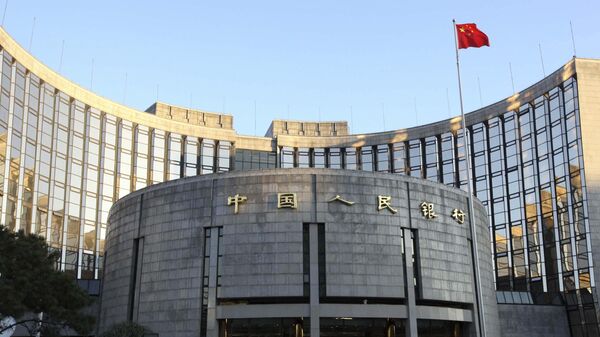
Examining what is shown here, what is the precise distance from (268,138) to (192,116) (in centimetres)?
1112

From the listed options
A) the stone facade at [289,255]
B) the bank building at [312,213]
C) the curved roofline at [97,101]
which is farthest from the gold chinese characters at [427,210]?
the curved roofline at [97,101]

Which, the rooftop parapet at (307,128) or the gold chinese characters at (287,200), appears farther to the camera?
the rooftop parapet at (307,128)

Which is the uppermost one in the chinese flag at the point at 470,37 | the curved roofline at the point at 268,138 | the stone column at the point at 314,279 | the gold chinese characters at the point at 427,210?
the curved roofline at the point at 268,138

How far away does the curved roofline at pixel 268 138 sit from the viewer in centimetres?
7975

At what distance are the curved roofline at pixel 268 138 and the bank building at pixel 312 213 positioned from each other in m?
0.20

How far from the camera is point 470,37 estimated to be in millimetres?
46844

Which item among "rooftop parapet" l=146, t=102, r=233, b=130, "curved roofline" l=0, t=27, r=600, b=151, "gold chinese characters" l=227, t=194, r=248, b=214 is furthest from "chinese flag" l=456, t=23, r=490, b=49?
"rooftop parapet" l=146, t=102, r=233, b=130

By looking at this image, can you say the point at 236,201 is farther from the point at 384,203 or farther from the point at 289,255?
the point at 384,203

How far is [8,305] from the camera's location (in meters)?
39.1

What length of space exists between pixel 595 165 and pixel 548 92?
11.9 meters

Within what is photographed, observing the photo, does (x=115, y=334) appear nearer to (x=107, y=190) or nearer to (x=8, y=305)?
(x=8, y=305)

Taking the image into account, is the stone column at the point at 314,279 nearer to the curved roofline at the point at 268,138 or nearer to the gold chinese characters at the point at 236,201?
the gold chinese characters at the point at 236,201

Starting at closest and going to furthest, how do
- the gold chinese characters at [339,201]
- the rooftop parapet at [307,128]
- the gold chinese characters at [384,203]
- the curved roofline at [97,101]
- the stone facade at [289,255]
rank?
the stone facade at [289,255], the gold chinese characters at [339,201], the gold chinese characters at [384,203], the curved roofline at [97,101], the rooftop parapet at [307,128]

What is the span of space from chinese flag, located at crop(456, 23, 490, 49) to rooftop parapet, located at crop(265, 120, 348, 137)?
→ 2132 inches
